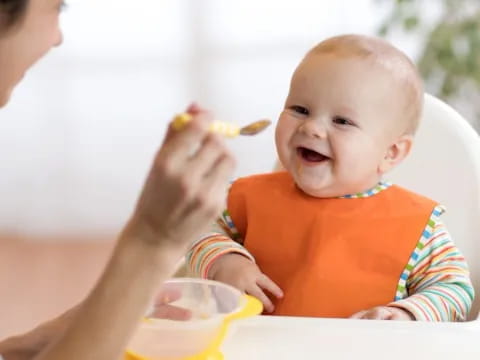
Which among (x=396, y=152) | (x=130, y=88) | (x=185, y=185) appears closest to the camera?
(x=185, y=185)

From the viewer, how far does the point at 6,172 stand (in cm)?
359

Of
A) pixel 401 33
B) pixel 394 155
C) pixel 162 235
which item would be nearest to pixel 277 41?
pixel 401 33

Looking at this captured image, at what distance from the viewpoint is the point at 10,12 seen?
2.66 feet

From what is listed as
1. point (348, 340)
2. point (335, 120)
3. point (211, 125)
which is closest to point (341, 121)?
point (335, 120)

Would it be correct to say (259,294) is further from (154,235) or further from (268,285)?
(154,235)

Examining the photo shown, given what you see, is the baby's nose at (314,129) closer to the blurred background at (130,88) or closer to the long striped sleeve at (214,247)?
the long striped sleeve at (214,247)

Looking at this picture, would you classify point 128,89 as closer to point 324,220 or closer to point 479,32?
point 479,32

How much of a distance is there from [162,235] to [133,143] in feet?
9.70

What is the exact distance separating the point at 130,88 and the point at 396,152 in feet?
8.20

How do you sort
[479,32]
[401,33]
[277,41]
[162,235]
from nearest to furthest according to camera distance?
1. [162,235]
2. [479,32]
3. [401,33]
4. [277,41]

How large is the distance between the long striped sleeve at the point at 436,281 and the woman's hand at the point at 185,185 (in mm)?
550

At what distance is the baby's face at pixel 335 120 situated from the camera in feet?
4.09

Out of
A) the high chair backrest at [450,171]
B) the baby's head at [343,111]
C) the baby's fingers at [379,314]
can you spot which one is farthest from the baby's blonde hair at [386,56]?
the baby's fingers at [379,314]

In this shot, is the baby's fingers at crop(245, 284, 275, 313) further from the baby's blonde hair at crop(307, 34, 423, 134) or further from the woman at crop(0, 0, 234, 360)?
the woman at crop(0, 0, 234, 360)
